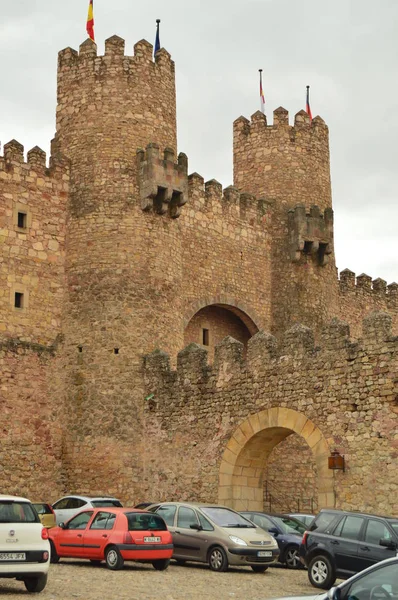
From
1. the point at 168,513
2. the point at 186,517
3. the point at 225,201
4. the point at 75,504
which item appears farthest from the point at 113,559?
the point at 225,201

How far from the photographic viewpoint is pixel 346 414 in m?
19.3

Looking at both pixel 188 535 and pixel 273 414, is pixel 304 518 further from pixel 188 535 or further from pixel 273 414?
pixel 188 535

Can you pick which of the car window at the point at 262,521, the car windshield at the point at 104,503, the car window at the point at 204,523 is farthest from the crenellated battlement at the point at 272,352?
the car window at the point at 204,523

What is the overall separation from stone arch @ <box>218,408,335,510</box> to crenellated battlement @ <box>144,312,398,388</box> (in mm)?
1094

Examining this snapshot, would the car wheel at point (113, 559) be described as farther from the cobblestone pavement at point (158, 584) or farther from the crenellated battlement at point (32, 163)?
the crenellated battlement at point (32, 163)

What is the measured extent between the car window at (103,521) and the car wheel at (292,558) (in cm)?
361

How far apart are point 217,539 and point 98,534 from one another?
1954mm

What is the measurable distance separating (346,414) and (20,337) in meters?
8.05

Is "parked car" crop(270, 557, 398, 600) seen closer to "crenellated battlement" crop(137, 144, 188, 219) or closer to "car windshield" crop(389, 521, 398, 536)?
"car windshield" crop(389, 521, 398, 536)

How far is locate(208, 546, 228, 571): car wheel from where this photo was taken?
15906mm

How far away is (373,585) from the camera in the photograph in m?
7.69

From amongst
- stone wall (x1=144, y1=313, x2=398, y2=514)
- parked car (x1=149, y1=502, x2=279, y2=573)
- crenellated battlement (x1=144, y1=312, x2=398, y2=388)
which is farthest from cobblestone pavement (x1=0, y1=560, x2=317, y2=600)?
crenellated battlement (x1=144, y1=312, x2=398, y2=388)

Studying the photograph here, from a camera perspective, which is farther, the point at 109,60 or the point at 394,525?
the point at 109,60

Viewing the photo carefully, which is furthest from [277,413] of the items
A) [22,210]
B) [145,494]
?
[22,210]
